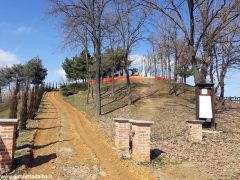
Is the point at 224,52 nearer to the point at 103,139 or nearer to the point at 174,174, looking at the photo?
the point at 103,139

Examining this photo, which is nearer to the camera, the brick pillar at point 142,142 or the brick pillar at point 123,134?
the brick pillar at point 142,142

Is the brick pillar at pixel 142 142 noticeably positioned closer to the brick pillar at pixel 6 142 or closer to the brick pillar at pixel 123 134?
the brick pillar at pixel 123 134

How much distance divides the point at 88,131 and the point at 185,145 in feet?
21.2

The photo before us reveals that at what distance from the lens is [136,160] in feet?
34.9

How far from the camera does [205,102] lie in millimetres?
17188

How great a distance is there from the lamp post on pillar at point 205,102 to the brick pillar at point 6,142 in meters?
10.4

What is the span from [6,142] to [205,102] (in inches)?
426

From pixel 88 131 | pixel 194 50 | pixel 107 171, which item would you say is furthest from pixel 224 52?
pixel 107 171

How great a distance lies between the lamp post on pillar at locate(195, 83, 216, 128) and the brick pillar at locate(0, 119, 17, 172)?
1035 cm

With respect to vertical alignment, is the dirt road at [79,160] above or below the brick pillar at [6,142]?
below

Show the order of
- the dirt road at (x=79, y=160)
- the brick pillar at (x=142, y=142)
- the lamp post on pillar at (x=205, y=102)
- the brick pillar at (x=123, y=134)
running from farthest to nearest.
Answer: the lamp post on pillar at (x=205, y=102) < the brick pillar at (x=123, y=134) < the brick pillar at (x=142, y=142) < the dirt road at (x=79, y=160)

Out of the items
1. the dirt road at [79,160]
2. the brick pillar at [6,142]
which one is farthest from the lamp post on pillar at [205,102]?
the brick pillar at [6,142]

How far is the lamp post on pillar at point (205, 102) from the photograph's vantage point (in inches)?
670

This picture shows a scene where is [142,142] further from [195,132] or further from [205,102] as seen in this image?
[205,102]
